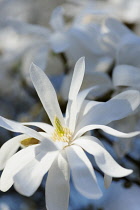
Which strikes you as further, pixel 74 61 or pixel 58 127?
pixel 74 61

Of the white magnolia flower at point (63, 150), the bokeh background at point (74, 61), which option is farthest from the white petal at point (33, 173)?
the bokeh background at point (74, 61)

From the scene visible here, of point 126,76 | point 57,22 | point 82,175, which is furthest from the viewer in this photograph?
point 57,22

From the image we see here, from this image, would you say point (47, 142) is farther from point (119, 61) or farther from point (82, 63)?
point (119, 61)

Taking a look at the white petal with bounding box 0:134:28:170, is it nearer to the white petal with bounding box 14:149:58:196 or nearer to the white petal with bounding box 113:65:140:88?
the white petal with bounding box 14:149:58:196

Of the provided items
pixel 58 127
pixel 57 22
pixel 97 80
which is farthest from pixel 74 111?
pixel 57 22

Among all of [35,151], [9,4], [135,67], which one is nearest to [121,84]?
[135,67]

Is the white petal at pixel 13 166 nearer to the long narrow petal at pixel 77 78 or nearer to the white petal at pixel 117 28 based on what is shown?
the long narrow petal at pixel 77 78

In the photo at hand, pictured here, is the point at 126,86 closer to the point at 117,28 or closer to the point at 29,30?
the point at 117,28
